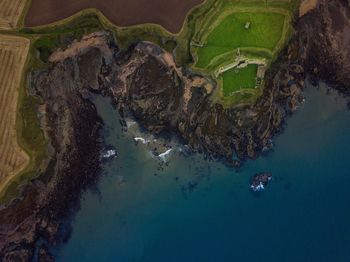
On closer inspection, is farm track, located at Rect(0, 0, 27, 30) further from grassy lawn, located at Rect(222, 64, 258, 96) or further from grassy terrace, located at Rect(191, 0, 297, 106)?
grassy lawn, located at Rect(222, 64, 258, 96)

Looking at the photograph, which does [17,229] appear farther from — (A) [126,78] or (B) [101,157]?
(A) [126,78]

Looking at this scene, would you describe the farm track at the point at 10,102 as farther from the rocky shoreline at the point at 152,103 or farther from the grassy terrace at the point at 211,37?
the rocky shoreline at the point at 152,103

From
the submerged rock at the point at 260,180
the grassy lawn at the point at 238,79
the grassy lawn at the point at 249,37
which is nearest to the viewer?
the grassy lawn at the point at 249,37

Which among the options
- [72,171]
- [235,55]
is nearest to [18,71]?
[72,171]

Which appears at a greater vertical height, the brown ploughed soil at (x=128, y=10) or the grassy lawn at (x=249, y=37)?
the brown ploughed soil at (x=128, y=10)

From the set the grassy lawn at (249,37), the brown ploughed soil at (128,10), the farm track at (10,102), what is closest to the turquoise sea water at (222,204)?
the grassy lawn at (249,37)
